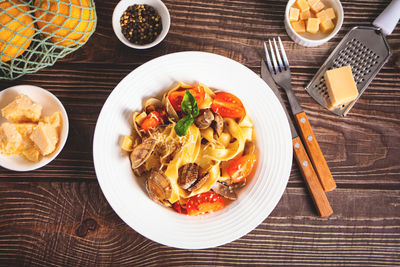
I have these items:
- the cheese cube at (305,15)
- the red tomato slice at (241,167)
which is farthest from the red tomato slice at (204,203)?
the cheese cube at (305,15)

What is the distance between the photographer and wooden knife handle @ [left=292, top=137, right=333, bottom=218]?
2123 mm

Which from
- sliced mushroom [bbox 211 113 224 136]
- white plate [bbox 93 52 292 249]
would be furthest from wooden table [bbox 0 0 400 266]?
sliced mushroom [bbox 211 113 224 136]

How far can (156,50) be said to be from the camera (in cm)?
218

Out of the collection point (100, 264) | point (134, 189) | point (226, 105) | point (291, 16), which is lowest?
point (100, 264)

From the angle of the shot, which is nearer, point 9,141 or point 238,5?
point 9,141

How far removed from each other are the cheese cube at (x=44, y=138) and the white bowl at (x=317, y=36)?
1570mm

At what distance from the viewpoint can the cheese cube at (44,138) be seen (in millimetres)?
1866

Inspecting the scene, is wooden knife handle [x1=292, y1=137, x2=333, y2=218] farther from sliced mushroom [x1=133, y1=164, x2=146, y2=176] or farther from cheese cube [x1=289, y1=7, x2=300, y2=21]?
sliced mushroom [x1=133, y1=164, x2=146, y2=176]

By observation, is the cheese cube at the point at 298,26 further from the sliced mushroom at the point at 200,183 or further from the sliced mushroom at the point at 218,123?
the sliced mushroom at the point at 200,183

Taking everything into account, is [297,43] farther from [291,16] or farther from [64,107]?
[64,107]

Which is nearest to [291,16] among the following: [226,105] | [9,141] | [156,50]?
[226,105]

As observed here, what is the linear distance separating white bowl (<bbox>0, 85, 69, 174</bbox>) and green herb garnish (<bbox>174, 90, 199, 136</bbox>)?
68cm

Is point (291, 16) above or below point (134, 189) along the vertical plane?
above

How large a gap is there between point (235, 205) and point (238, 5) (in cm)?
129
